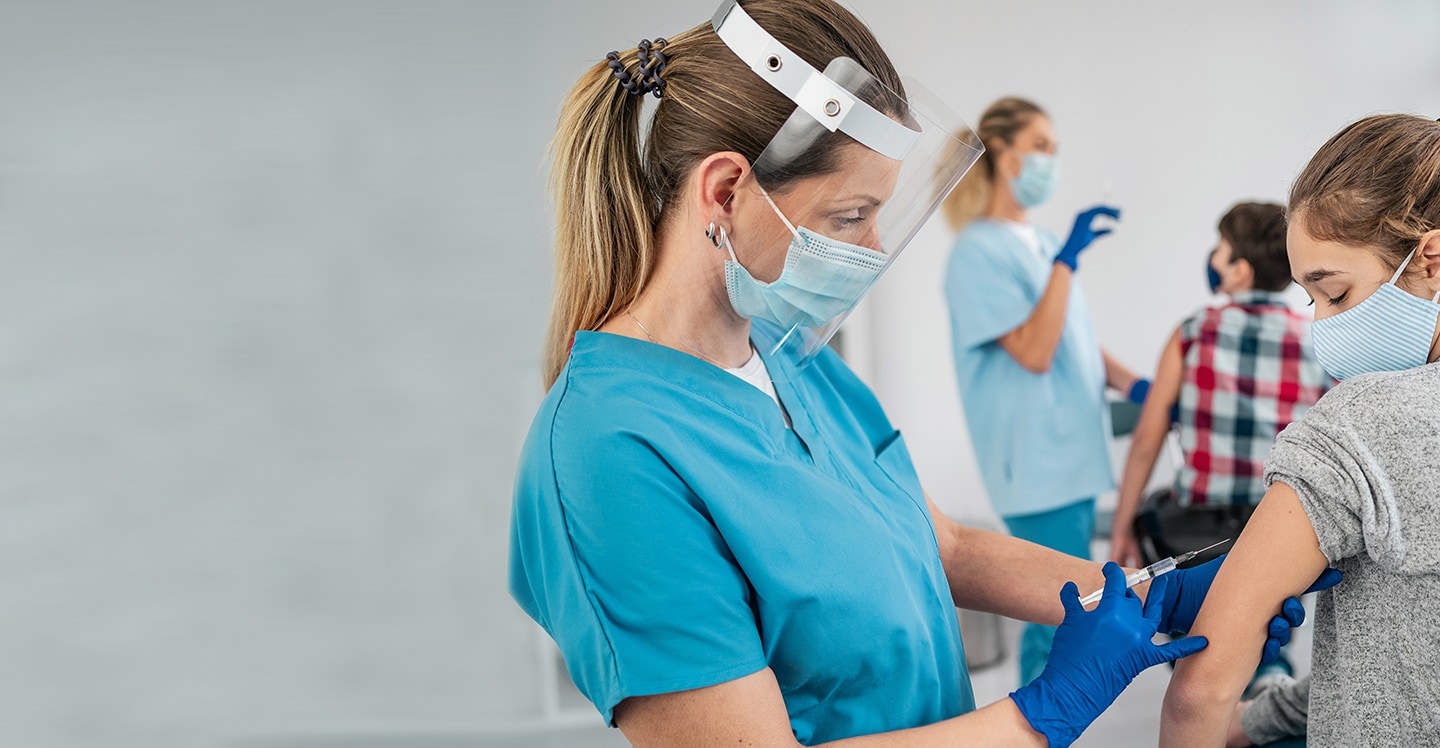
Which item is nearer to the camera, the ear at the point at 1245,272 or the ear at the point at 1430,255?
the ear at the point at 1430,255

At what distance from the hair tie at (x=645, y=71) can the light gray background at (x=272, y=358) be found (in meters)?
1.49

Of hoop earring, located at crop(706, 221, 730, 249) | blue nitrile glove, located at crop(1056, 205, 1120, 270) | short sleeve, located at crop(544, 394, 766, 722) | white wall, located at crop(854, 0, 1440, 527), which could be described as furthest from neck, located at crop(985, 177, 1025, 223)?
short sleeve, located at crop(544, 394, 766, 722)

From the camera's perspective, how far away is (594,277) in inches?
40.3

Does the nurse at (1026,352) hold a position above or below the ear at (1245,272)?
below

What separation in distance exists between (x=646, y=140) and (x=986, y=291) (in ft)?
5.59

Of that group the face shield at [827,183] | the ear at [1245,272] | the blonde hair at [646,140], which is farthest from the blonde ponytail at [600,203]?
the ear at [1245,272]

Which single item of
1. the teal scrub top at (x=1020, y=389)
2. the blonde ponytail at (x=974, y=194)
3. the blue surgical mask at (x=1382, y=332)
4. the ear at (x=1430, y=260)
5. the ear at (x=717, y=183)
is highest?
the ear at (x=1430, y=260)

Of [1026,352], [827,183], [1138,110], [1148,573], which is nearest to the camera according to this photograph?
[827,183]

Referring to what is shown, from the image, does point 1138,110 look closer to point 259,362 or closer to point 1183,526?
point 1183,526

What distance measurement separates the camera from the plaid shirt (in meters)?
2.19

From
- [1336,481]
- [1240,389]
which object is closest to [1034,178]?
[1240,389]

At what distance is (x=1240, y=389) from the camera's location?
224 cm

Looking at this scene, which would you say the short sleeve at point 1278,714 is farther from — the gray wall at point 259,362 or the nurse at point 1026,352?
the gray wall at point 259,362

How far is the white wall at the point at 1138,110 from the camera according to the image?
3191mm
